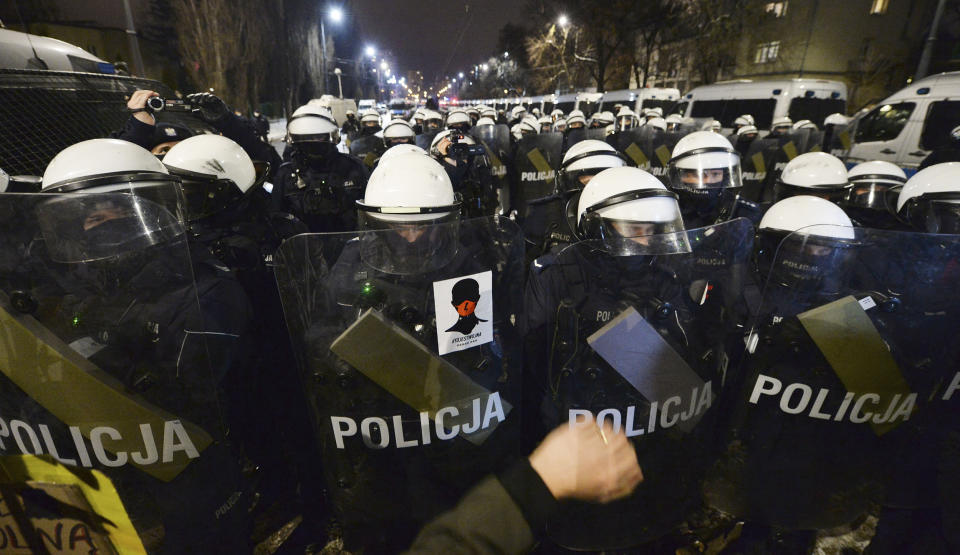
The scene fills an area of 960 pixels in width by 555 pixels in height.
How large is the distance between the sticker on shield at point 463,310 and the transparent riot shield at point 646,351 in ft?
1.05

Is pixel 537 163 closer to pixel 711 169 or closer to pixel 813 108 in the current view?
pixel 711 169

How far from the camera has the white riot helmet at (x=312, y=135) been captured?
14.2ft

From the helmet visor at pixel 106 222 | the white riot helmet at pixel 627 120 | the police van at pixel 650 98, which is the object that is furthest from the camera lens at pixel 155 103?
the police van at pixel 650 98

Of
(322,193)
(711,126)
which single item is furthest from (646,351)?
(711,126)

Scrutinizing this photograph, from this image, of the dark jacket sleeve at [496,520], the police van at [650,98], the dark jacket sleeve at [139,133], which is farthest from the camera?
the police van at [650,98]

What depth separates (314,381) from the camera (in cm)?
159

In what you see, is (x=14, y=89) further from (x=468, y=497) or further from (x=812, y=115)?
(x=812, y=115)

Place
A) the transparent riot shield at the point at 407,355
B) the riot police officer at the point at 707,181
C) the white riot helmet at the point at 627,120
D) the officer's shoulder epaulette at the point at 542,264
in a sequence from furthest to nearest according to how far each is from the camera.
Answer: the white riot helmet at the point at 627,120
the riot police officer at the point at 707,181
the officer's shoulder epaulette at the point at 542,264
the transparent riot shield at the point at 407,355

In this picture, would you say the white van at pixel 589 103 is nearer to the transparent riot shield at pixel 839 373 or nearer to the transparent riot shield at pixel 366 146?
the transparent riot shield at pixel 366 146

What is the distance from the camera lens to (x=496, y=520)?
1196mm

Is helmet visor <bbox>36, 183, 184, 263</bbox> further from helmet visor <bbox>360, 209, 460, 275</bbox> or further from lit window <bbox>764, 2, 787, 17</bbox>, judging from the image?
lit window <bbox>764, 2, 787, 17</bbox>

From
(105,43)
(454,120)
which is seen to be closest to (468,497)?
(454,120)

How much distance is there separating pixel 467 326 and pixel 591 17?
32.4m

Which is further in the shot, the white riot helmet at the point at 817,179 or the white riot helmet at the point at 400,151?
the white riot helmet at the point at 817,179
